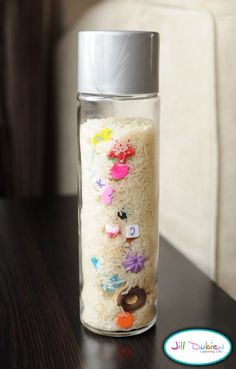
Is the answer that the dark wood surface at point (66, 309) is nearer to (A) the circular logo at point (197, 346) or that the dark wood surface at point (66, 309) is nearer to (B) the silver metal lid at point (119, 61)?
(A) the circular logo at point (197, 346)

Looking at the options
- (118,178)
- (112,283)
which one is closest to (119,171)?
(118,178)

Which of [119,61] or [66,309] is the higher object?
[119,61]

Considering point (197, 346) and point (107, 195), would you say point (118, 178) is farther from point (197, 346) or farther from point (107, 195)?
point (197, 346)

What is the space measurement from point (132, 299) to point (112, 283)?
0.09ft

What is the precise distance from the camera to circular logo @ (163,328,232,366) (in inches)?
19.6

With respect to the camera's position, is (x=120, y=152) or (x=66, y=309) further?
(x=66, y=309)

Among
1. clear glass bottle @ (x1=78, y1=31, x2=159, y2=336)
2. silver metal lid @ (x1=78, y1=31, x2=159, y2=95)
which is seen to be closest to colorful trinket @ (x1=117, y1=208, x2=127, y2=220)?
clear glass bottle @ (x1=78, y1=31, x2=159, y2=336)

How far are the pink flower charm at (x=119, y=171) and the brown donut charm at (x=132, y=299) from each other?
111 millimetres

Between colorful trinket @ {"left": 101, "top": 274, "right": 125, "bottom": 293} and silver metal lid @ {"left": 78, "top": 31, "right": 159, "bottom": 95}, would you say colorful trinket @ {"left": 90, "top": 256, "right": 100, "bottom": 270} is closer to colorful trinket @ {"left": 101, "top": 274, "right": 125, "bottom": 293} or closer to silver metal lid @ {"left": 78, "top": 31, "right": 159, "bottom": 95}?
colorful trinket @ {"left": 101, "top": 274, "right": 125, "bottom": 293}

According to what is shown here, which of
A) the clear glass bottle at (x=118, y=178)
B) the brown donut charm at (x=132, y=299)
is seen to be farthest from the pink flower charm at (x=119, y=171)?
the brown donut charm at (x=132, y=299)

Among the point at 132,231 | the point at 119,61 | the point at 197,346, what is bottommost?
the point at 197,346

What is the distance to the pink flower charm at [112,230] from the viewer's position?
1.67 feet

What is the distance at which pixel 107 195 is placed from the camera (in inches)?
19.7

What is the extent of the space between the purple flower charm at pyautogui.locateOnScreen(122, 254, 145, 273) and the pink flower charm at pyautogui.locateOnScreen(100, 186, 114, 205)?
0.18 ft
